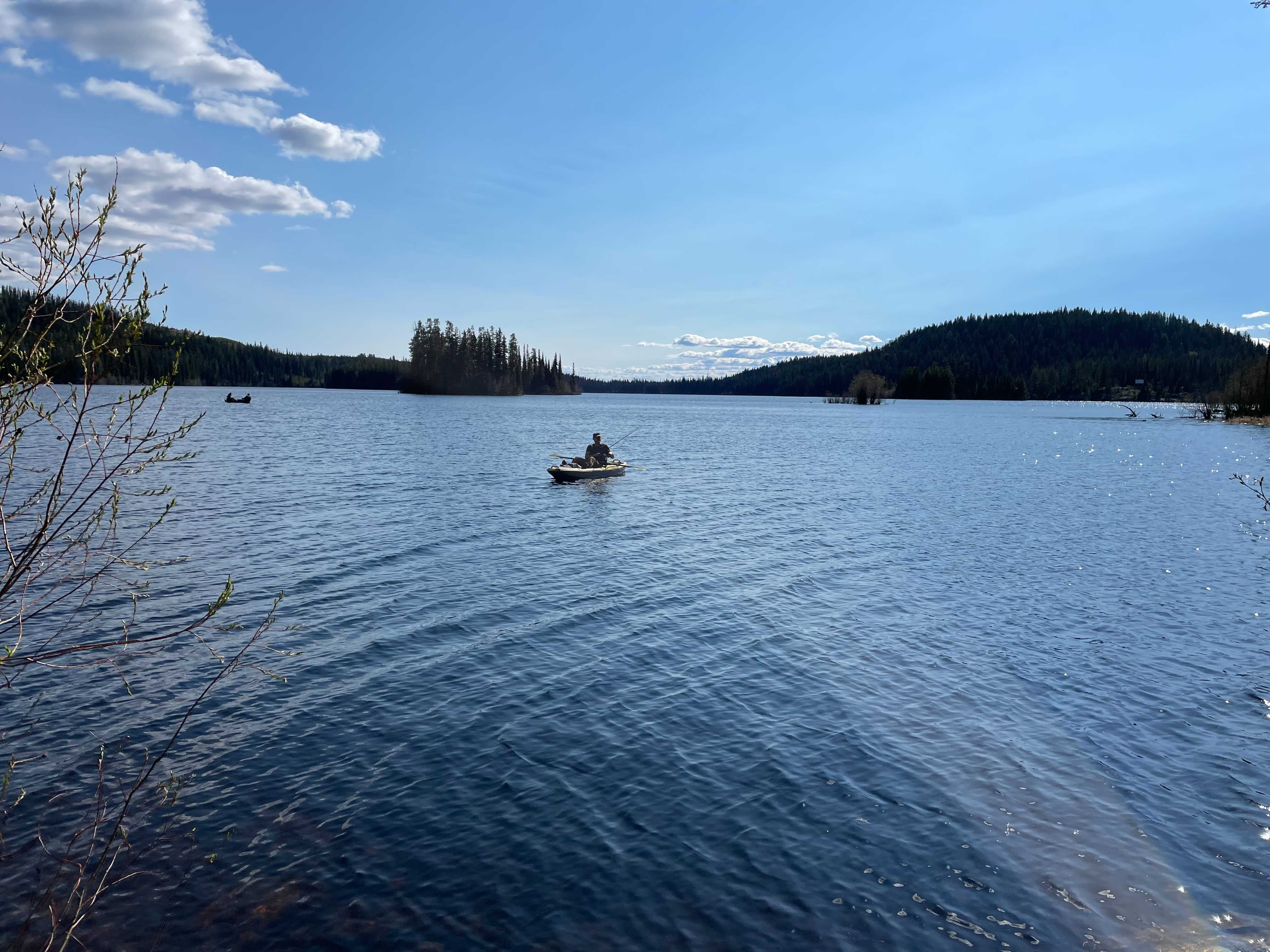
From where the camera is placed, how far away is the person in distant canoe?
43656 millimetres

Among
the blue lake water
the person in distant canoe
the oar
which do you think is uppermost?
the person in distant canoe

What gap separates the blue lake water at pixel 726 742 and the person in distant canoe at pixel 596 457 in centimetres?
1327

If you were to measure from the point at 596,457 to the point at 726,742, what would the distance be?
3238cm

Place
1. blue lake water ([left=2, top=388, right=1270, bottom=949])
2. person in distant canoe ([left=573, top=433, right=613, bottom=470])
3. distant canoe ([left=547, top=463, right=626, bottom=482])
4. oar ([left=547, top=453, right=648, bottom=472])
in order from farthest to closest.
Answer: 1. oar ([left=547, top=453, right=648, bottom=472])
2. person in distant canoe ([left=573, top=433, right=613, bottom=470])
3. distant canoe ([left=547, top=463, right=626, bottom=482])
4. blue lake water ([left=2, top=388, right=1270, bottom=949])

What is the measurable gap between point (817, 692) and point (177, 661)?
42.6 feet

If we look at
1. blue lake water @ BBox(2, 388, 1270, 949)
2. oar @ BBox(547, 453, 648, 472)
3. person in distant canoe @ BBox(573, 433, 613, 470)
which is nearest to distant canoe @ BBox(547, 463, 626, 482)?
person in distant canoe @ BBox(573, 433, 613, 470)

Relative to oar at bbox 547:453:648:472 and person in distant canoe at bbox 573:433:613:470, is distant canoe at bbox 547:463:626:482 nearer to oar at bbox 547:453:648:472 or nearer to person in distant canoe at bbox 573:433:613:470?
person in distant canoe at bbox 573:433:613:470

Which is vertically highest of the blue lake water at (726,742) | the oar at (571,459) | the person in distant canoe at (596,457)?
the person in distant canoe at (596,457)

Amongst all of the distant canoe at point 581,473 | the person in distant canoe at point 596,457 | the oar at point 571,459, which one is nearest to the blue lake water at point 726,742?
the distant canoe at point 581,473

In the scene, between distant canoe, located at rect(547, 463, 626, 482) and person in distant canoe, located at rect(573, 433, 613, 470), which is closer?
distant canoe, located at rect(547, 463, 626, 482)

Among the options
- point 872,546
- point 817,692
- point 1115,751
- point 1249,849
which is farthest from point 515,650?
point 872,546

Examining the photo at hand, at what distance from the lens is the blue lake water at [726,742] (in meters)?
8.34

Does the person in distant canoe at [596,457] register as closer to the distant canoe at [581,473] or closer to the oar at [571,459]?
the distant canoe at [581,473]

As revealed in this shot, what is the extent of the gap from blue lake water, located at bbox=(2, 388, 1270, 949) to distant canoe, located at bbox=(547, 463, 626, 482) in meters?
11.6
